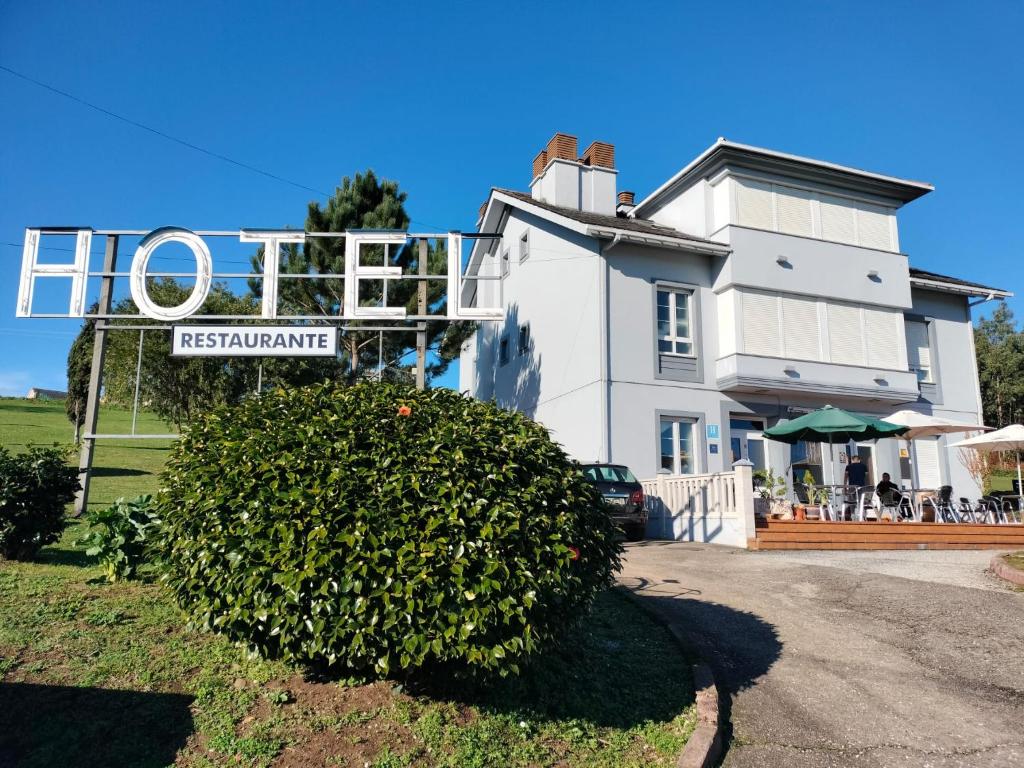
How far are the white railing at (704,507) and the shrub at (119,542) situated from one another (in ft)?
33.4

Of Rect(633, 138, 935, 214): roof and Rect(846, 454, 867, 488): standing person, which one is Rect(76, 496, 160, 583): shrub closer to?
Rect(846, 454, 867, 488): standing person

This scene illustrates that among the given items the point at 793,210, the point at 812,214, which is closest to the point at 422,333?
the point at 793,210

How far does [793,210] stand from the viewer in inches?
832

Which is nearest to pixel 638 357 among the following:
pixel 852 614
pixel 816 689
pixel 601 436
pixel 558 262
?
pixel 601 436

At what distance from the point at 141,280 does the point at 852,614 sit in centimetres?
1103

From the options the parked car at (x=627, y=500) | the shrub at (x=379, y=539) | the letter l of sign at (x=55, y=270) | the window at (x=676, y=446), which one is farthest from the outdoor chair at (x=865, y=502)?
the letter l of sign at (x=55, y=270)

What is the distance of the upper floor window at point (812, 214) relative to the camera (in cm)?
2059

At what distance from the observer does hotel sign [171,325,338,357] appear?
35.8 feet

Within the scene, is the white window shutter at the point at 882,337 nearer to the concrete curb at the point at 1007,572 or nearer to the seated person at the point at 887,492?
the seated person at the point at 887,492

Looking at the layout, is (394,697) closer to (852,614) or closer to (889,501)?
(852,614)

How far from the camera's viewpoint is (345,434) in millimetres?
4422

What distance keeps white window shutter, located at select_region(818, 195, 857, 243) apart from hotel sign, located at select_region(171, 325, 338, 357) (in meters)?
16.2

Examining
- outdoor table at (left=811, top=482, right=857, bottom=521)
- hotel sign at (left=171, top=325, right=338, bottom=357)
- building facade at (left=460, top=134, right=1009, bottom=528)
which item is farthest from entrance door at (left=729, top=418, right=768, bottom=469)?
hotel sign at (left=171, top=325, right=338, bottom=357)

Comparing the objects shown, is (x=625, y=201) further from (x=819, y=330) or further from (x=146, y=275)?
(x=146, y=275)
